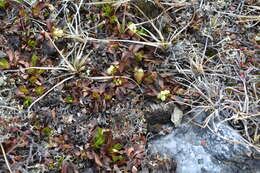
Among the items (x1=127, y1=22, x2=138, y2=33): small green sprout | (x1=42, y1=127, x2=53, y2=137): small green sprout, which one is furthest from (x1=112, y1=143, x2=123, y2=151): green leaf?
(x1=127, y1=22, x2=138, y2=33): small green sprout

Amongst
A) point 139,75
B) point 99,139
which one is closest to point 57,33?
point 139,75

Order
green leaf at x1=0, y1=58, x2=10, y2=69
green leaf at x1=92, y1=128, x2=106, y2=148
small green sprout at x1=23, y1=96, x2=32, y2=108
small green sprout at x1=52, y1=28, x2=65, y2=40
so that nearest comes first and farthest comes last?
green leaf at x1=92, y1=128, x2=106, y2=148
small green sprout at x1=23, y1=96, x2=32, y2=108
green leaf at x1=0, y1=58, x2=10, y2=69
small green sprout at x1=52, y1=28, x2=65, y2=40

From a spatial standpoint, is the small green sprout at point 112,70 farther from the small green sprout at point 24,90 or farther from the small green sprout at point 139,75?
the small green sprout at point 24,90

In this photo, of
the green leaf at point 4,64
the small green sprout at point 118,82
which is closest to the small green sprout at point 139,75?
the small green sprout at point 118,82

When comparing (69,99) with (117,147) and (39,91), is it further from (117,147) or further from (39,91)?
(117,147)

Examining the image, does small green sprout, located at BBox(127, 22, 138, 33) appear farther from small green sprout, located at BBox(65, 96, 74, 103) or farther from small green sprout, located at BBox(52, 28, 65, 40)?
small green sprout, located at BBox(65, 96, 74, 103)

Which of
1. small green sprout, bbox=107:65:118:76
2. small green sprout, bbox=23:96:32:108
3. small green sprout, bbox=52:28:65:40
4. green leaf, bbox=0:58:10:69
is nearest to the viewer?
small green sprout, bbox=23:96:32:108

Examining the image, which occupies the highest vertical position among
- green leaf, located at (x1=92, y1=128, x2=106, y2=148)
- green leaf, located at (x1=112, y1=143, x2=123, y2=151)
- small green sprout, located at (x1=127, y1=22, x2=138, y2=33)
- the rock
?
small green sprout, located at (x1=127, y1=22, x2=138, y2=33)

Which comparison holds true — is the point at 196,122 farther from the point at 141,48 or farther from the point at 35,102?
the point at 35,102

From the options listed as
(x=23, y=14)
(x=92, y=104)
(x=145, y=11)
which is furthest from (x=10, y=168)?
(x=145, y=11)
